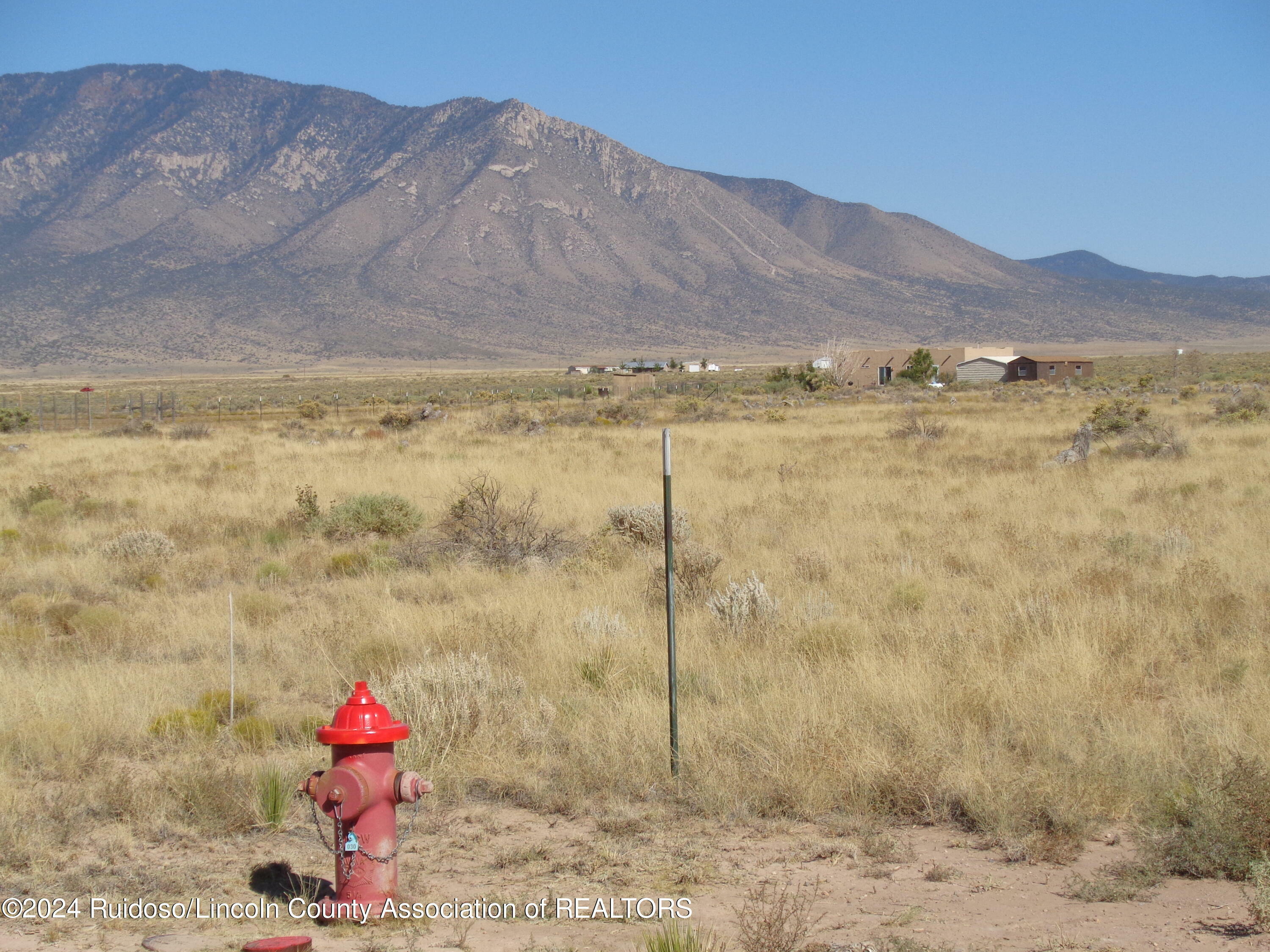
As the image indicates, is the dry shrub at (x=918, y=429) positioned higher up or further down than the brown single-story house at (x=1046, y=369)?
further down

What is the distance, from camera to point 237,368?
13488 centimetres

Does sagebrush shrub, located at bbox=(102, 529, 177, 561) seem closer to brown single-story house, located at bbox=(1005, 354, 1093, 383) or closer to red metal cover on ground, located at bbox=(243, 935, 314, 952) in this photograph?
red metal cover on ground, located at bbox=(243, 935, 314, 952)

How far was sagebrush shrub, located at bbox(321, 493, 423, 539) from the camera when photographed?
1444 cm

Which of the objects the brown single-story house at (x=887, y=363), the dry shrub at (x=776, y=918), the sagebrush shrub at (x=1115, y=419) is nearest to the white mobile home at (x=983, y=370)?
the brown single-story house at (x=887, y=363)

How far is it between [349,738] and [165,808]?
182cm

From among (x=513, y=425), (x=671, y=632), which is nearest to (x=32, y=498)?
(x=671, y=632)

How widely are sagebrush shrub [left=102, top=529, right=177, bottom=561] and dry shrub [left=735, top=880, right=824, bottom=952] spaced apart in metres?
10.1

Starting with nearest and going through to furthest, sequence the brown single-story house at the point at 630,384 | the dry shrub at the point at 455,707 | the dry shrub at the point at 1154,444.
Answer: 1. the dry shrub at the point at 455,707
2. the dry shrub at the point at 1154,444
3. the brown single-story house at the point at 630,384

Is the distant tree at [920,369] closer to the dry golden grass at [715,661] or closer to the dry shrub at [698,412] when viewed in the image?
the dry shrub at [698,412]

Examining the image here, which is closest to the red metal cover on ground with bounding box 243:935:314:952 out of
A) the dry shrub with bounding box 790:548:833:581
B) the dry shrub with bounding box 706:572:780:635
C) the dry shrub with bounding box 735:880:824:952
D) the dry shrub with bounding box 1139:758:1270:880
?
the dry shrub with bounding box 735:880:824:952

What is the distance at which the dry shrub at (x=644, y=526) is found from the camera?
12602 mm

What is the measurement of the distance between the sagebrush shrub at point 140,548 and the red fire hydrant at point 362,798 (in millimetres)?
9279

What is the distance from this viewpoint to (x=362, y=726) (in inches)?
170

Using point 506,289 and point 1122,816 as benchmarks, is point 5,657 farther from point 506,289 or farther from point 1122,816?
point 506,289
